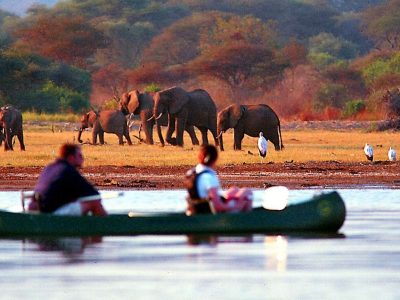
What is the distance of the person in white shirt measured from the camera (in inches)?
590

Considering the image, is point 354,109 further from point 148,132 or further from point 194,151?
point 194,151

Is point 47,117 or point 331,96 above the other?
point 331,96

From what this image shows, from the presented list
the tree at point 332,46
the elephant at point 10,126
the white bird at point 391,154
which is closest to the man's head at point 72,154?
the white bird at point 391,154

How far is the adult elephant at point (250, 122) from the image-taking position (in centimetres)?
3494

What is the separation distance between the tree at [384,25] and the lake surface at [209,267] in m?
62.2

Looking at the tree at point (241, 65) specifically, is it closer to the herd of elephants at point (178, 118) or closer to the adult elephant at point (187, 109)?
the herd of elephants at point (178, 118)

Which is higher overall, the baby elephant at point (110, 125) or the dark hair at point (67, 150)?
the baby elephant at point (110, 125)

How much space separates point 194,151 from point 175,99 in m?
4.47

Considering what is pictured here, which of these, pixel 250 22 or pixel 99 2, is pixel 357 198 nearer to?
pixel 250 22

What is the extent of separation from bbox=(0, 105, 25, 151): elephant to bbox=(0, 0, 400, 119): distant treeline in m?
18.2

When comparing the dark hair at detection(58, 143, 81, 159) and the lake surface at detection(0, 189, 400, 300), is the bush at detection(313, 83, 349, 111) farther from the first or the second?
the dark hair at detection(58, 143, 81, 159)

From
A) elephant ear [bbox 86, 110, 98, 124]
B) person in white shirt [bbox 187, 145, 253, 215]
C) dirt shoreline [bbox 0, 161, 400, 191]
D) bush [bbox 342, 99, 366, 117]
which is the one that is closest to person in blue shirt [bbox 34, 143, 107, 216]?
person in white shirt [bbox 187, 145, 253, 215]

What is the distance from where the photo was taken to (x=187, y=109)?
3681 cm

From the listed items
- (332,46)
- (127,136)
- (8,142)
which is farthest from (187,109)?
(332,46)
